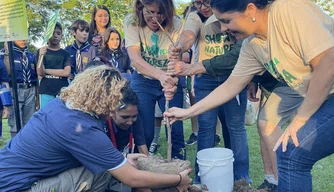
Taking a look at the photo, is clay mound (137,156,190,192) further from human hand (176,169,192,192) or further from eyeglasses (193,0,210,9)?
eyeglasses (193,0,210,9)

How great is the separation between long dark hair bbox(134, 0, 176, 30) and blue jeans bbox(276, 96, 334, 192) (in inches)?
68.4

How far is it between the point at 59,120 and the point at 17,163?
394mm

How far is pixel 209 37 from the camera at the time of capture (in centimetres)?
326

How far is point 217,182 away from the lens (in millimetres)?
2832

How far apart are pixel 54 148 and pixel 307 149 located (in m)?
1.47

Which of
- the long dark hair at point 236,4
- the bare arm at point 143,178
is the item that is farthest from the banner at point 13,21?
the long dark hair at point 236,4

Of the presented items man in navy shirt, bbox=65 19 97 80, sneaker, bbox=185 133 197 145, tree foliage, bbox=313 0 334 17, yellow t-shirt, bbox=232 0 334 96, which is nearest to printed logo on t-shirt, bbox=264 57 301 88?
yellow t-shirt, bbox=232 0 334 96

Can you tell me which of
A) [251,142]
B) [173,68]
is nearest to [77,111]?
[173,68]

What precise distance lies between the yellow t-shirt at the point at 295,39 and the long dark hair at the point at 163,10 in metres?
1.20

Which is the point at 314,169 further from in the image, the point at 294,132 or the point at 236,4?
the point at 236,4

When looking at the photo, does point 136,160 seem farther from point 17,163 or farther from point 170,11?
point 170,11

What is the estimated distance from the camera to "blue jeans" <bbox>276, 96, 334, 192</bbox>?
1.88m

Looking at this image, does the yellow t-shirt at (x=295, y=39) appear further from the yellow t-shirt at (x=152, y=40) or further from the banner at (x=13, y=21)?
the banner at (x=13, y=21)

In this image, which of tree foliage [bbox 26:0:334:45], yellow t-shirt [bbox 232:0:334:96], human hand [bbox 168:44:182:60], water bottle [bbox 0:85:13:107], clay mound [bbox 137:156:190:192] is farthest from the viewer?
tree foliage [bbox 26:0:334:45]
